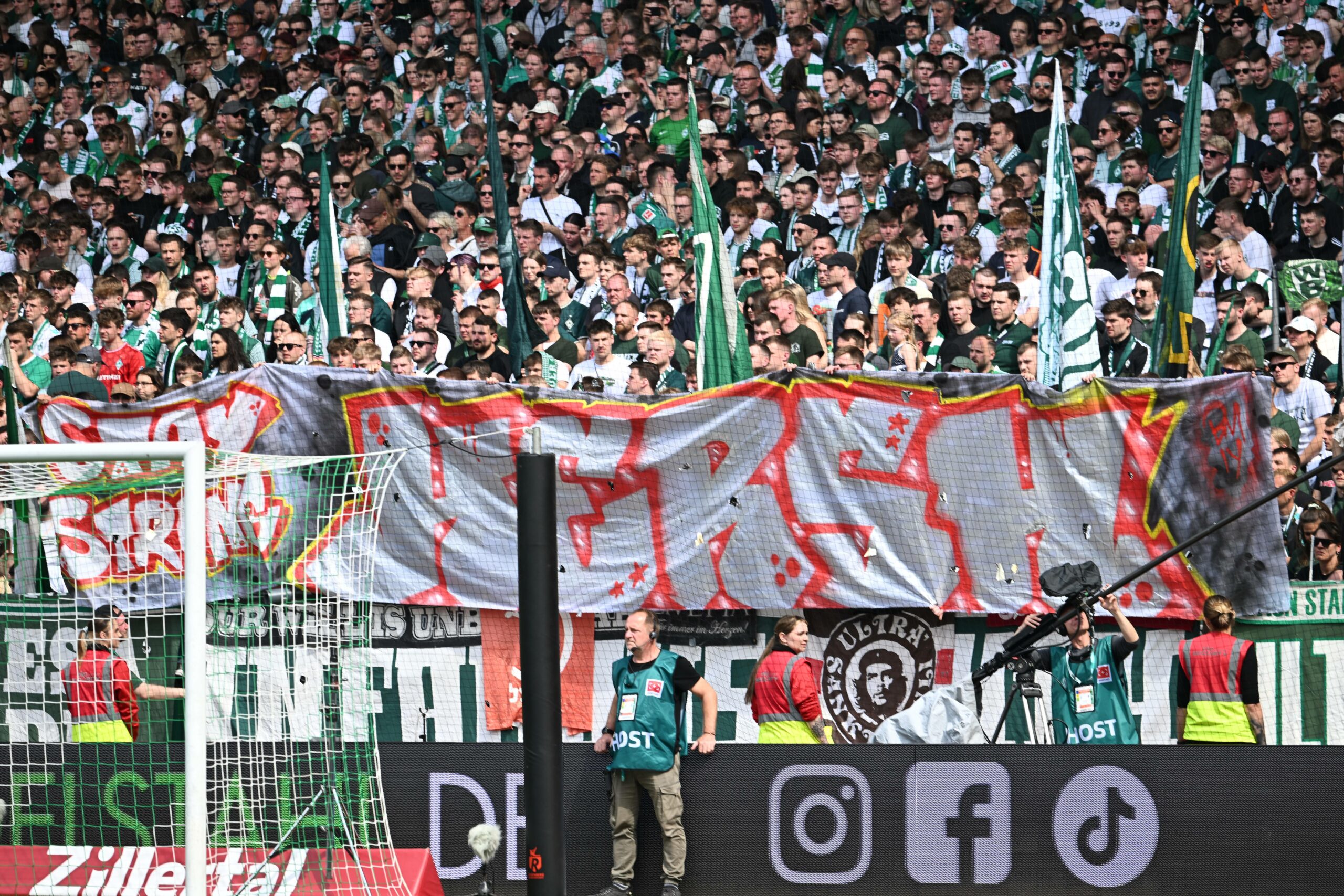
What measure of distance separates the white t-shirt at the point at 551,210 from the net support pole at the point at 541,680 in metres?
7.81

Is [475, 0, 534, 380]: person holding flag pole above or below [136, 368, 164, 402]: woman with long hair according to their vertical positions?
above

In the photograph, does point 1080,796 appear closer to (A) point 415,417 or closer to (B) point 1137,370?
(B) point 1137,370

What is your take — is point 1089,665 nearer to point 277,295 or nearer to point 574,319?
point 574,319

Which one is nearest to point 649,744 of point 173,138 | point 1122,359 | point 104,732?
point 104,732

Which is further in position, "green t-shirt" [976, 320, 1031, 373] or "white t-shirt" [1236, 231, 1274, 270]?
"white t-shirt" [1236, 231, 1274, 270]

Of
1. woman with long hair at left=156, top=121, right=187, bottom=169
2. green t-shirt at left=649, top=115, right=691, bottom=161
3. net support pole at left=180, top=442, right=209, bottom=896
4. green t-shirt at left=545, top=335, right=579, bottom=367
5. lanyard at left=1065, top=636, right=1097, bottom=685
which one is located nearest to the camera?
net support pole at left=180, top=442, right=209, bottom=896

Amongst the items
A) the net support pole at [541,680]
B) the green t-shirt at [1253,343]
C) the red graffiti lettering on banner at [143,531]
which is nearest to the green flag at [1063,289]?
the green t-shirt at [1253,343]

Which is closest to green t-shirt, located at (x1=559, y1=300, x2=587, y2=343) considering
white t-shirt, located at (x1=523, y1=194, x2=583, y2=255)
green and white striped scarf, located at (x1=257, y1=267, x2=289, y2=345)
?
white t-shirt, located at (x1=523, y1=194, x2=583, y2=255)

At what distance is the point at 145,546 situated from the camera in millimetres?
11133

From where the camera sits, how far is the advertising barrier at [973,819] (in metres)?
9.92

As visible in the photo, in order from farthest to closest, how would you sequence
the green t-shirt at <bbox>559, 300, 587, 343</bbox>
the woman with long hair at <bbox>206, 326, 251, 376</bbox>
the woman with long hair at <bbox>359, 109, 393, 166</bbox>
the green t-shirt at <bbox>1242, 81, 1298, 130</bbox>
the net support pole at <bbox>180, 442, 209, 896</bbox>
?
the woman with long hair at <bbox>359, 109, 393, 166</bbox> → the green t-shirt at <bbox>1242, 81, 1298, 130</bbox> → the green t-shirt at <bbox>559, 300, 587, 343</bbox> → the woman with long hair at <bbox>206, 326, 251, 376</bbox> → the net support pole at <bbox>180, 442, 209, 896</bbox>

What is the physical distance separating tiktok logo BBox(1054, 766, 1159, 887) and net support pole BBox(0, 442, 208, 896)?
492cm

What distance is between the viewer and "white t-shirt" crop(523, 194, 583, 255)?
14945mm

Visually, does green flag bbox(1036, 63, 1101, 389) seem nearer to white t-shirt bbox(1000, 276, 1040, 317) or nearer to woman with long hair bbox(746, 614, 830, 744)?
white t-shirt bbox(1000, 276, 1040, 317)
